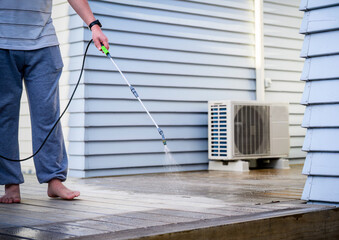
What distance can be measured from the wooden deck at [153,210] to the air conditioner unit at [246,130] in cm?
138

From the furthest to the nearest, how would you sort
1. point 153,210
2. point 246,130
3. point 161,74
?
point 246,130 < point 161,74 < point 153,210

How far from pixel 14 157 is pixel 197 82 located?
3100mm

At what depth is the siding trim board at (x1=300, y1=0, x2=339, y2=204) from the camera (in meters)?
3.01

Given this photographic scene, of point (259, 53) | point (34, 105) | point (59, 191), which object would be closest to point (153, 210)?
point (59, 191)

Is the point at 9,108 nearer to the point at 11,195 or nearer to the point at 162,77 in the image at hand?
the point at 11,195

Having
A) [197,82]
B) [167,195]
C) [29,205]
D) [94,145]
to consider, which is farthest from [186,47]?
[29,205]

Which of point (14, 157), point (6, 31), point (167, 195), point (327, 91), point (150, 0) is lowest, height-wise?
point (167, 195)

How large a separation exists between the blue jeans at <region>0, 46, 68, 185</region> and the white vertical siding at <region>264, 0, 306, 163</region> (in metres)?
3.83

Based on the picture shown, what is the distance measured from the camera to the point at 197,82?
6.02 meters

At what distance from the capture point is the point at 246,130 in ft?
19.3

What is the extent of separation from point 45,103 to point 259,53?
3791 millimetres

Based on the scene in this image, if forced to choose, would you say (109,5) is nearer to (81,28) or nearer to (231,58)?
(81,28)

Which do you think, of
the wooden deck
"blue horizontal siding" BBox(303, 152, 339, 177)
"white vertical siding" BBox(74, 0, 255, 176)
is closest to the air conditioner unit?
"white vertical siding" BBox(74, 0, 255, 176)

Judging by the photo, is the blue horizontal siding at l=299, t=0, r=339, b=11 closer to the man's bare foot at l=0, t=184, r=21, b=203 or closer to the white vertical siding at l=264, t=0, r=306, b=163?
the man's bare foot at l=0, t=184, r=21, b=203
